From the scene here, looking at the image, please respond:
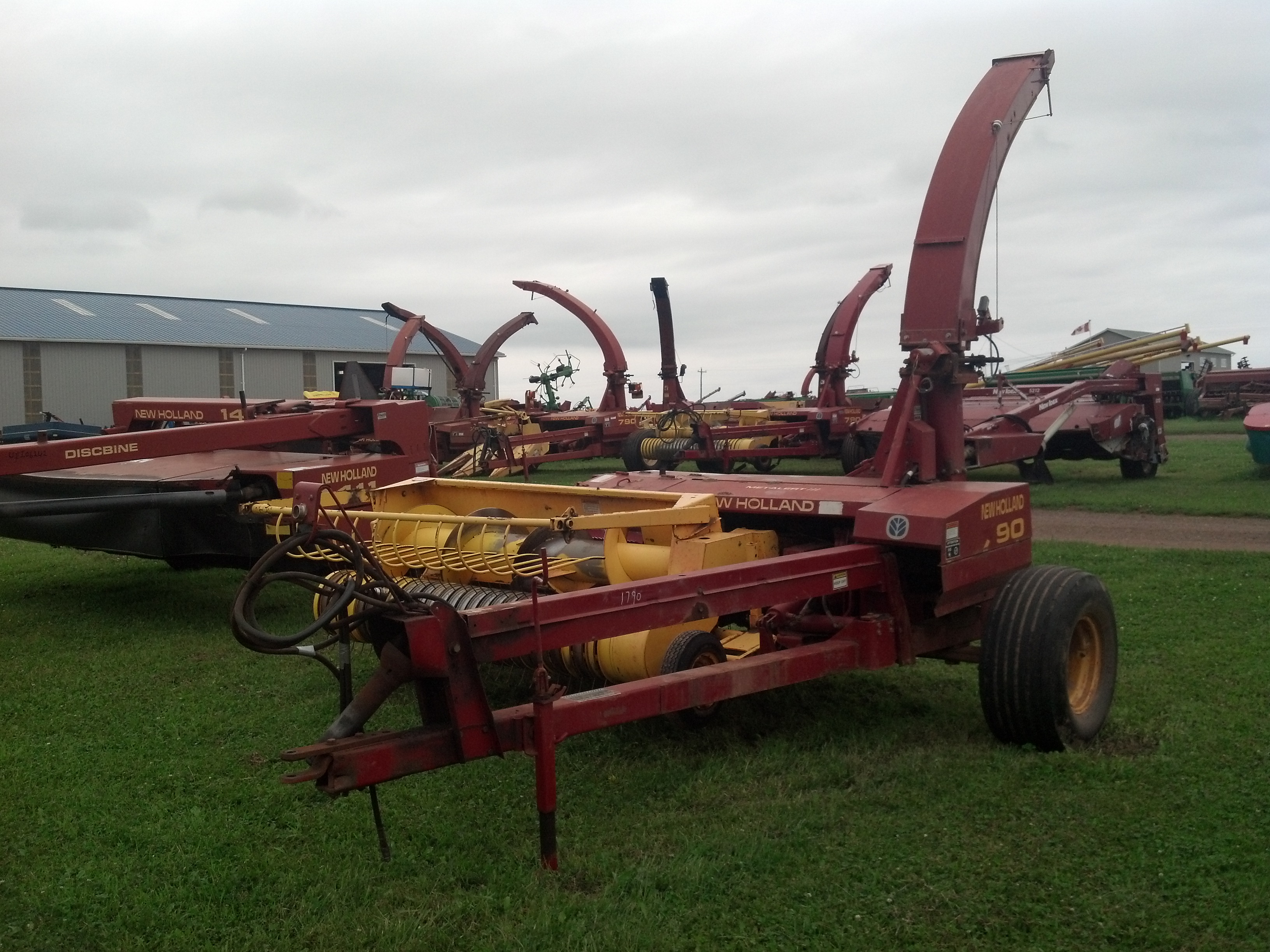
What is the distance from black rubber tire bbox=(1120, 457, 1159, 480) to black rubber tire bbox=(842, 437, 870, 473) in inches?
139

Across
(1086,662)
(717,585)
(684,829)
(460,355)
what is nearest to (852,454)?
(460,355)

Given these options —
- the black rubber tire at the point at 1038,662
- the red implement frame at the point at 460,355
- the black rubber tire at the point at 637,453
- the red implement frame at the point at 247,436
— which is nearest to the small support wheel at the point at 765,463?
the black rubber tire at the point at 637,453

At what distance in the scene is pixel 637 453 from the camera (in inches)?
675

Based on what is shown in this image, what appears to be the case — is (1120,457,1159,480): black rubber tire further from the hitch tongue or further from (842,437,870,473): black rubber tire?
the hitch tongue

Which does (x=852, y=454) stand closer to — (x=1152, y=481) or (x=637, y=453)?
(x=637, y=453)

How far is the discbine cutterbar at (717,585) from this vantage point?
343cm

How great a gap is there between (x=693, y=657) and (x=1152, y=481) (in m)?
12.9

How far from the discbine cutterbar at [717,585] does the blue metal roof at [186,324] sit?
27.0 meters

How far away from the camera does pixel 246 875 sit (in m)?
3.68

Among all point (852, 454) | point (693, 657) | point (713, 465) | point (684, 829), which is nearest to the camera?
point (684, 829)

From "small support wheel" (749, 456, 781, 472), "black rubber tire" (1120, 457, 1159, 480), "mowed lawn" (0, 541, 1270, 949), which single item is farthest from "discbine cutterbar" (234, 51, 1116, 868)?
"black rubber tire" (1120, 457, 1159, 480)

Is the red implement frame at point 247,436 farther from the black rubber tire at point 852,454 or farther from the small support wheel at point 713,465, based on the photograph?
the black rubber tire at point 852,454

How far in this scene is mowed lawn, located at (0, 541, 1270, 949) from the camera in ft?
11.0

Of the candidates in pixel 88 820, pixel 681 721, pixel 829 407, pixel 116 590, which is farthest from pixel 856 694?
pixel 829 407
